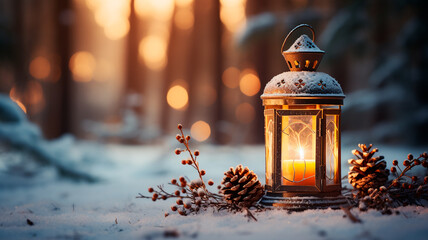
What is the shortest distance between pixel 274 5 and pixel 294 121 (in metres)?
12.8

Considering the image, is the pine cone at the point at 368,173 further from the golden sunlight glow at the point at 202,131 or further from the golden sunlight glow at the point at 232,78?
the golden sunlight glow at the point at 232,78

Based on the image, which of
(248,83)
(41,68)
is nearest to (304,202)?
(248,83)

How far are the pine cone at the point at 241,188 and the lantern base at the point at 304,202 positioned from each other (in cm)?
15

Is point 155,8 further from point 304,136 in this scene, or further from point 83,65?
point 304,136

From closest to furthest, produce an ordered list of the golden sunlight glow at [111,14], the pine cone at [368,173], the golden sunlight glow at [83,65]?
the pine cone at [368,173] → the golden sunlight glow at [111,14] → the golden sunlight glow at [83,65]

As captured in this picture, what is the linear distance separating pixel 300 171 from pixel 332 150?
34 centimetres

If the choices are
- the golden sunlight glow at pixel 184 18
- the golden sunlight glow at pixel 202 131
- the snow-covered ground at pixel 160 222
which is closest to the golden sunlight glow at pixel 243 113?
the golden sunlight glow at pixel 202 131

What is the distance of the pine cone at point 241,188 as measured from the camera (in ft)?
11.5

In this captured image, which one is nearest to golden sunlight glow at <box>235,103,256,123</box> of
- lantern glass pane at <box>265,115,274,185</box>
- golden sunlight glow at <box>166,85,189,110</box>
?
golden sunlight glow at <box>166,85,189,110</box>

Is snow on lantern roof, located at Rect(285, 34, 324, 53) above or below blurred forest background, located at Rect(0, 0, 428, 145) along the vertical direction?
below

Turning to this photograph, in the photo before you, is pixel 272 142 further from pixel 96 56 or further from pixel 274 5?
pixel 96 56

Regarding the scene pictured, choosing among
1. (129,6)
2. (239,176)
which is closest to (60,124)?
(129,6)

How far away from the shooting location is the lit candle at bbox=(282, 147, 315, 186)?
140 inches

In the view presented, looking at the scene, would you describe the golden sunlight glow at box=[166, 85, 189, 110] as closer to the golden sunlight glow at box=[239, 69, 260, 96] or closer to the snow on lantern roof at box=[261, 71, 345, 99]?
the golden sunlight glow at box=[239, 69, 260, 96]
